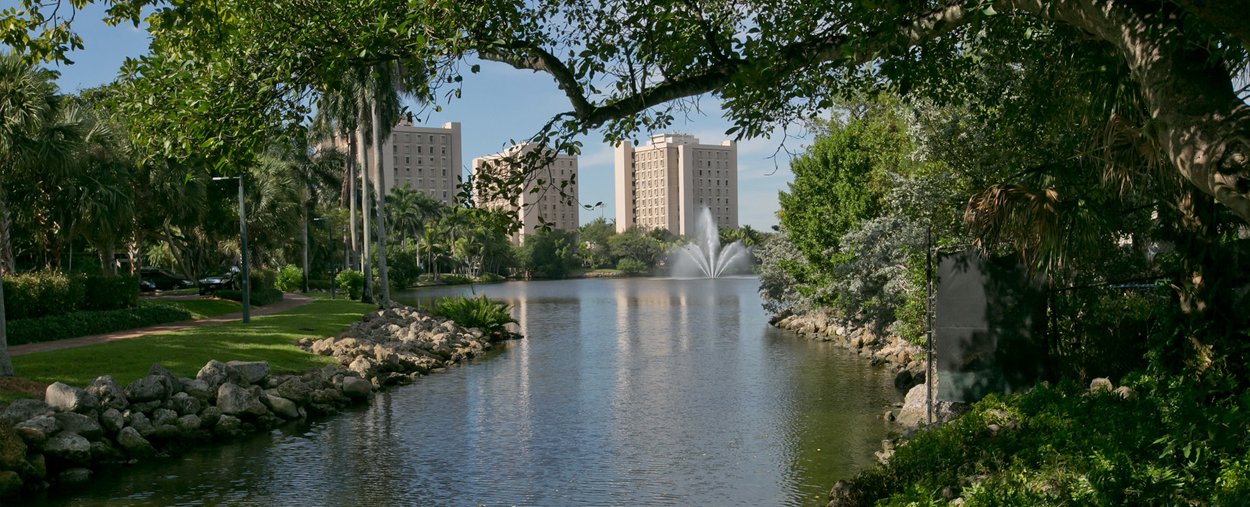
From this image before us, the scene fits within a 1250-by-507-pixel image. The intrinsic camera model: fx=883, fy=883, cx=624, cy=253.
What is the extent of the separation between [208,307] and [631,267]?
94.4 meters

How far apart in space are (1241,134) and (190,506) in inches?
437

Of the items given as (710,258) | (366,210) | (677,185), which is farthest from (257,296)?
(677,185)

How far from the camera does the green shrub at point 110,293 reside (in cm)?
2702

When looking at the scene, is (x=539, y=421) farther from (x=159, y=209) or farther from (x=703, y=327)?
(x=159, y=209)

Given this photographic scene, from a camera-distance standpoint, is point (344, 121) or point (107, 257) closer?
point (107, 257)

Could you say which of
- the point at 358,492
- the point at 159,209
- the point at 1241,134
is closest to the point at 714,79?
the point at 1241,134

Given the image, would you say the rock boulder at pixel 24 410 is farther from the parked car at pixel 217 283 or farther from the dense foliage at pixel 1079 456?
the parked car at pixel 217 283

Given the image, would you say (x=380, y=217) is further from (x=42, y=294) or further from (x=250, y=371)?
(x=250, y=371)

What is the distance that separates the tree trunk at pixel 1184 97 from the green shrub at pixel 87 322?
937 inches

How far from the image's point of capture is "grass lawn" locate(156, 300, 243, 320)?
105ft

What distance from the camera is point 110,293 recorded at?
90.5ft

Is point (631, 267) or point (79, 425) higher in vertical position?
point (631, 267)

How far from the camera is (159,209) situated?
1379 inches

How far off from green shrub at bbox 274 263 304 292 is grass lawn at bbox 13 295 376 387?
1070 inches
